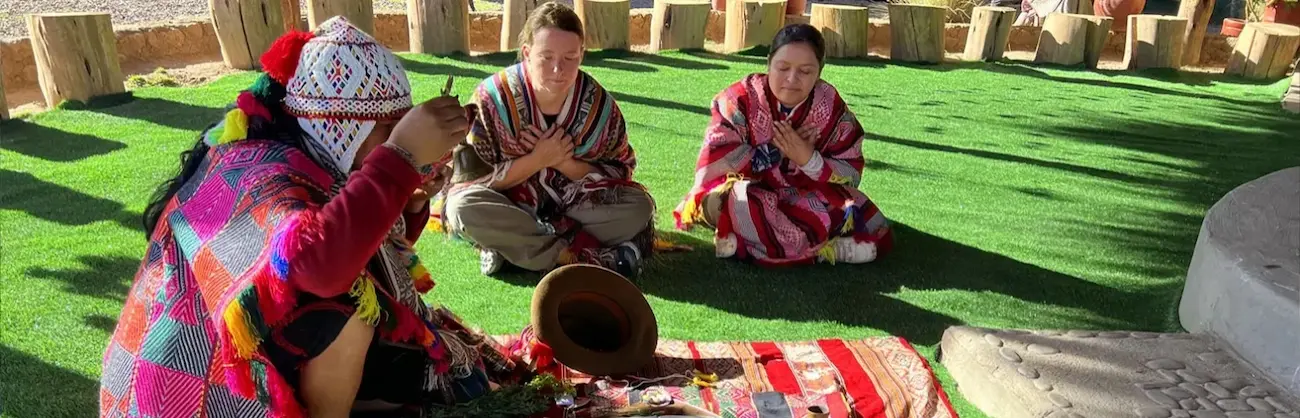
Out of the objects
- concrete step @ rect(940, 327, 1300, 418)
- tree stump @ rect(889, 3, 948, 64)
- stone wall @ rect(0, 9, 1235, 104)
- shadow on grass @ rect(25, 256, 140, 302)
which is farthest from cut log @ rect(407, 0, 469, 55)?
concrete step @ rect(940, 327, 1300, 418)

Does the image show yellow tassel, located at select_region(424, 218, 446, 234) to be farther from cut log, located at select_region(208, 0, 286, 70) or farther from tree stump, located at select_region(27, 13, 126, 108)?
cut log, located at select_region(208, 0, 286, 70)

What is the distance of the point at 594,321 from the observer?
295 centimetres

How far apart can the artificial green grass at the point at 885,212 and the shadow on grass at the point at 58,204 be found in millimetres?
14

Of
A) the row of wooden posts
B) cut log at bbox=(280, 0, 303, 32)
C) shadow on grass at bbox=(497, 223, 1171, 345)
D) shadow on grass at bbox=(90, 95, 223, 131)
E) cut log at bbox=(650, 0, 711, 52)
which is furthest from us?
cut log at bbox=(650, 0, 711, 52)

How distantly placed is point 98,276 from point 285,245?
229 cm

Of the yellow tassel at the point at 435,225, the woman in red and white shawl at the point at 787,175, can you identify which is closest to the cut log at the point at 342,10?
the yellow tassel at the point at 435,225

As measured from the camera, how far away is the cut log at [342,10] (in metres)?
7.73

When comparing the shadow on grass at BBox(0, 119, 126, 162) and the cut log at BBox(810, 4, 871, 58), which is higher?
the cut log at BBox(810, 4, 871, 58)

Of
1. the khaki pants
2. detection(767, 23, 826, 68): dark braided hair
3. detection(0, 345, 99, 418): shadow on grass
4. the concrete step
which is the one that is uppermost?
detection(767, 23, 826, 68): dark braided hair

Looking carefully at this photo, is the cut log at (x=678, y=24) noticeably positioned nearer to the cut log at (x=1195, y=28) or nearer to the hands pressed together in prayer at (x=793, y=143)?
the cut log at (x=1195, y=28)

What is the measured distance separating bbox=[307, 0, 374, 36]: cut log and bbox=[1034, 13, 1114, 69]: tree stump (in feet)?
21.5

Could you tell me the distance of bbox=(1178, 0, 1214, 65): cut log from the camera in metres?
10.1

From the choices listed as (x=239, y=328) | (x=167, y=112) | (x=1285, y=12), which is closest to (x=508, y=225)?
(x=239, y=328)

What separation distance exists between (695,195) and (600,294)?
59.6 inches
